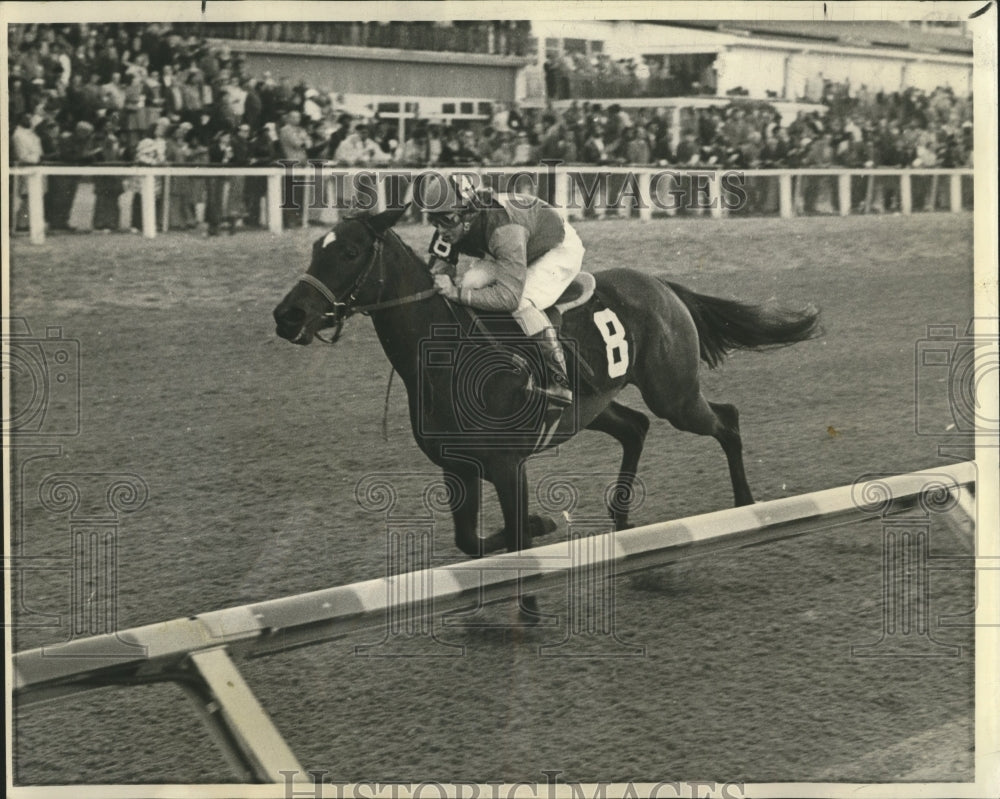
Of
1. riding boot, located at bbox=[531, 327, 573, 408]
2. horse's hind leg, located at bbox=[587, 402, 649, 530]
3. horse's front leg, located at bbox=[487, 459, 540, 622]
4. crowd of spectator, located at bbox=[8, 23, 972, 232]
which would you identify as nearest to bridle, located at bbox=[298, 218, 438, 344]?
crowd of spectator, located at bbox=[8, 23, 972, 232]

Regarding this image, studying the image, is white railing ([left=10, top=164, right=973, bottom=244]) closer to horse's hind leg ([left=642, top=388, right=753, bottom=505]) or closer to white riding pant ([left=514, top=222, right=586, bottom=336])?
white riding pant ([left=514, top=222, right=586, bottom=336])

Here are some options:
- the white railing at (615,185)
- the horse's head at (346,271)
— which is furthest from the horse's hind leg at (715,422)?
the horse's head at (346,271)

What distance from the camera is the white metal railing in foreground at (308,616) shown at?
2211 millimetres

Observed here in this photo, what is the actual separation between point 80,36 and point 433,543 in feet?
4.60

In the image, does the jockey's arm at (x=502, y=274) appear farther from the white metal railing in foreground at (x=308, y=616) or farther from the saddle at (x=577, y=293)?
the white metal railing in foreground at (x=308, y=616)

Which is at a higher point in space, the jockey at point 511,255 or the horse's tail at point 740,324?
the jockey at point 511,255

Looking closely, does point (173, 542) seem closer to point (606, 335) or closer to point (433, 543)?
point (433, 543)

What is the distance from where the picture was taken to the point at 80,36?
7.97 feet

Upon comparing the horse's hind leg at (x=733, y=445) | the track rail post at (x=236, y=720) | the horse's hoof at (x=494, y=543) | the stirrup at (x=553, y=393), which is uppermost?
the stirrup at (x=553, y=393)

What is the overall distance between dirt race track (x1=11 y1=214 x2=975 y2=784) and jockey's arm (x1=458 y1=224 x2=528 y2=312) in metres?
0.16

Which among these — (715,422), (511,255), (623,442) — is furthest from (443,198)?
(715,422)

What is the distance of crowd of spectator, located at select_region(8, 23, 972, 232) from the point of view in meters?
2.42

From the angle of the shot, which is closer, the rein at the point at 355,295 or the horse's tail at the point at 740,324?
the rein at the point at 355,295

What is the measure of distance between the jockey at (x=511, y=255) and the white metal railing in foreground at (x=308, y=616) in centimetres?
39
